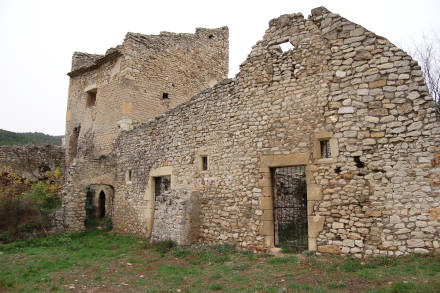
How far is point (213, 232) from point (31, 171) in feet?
38.2

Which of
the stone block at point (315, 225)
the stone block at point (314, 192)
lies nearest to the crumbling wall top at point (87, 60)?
the stone block at point (314, 192)

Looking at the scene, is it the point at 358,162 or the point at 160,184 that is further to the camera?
the point at 160,184

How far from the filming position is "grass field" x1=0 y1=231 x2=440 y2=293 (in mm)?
5012

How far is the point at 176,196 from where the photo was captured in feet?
30.6

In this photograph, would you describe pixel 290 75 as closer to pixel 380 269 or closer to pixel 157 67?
pixel 380 269

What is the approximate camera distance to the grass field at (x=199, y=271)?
16.4 ft

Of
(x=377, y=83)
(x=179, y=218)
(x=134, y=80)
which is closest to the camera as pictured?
(x=377, y=83)

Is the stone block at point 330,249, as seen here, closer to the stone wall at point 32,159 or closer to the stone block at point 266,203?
the stone block at point 266,203

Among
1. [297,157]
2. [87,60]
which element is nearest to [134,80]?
[87,60]

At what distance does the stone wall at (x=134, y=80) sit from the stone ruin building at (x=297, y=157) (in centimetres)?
202

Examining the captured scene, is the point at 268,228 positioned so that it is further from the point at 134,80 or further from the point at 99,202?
the point at 134,80

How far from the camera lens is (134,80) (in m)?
14.2

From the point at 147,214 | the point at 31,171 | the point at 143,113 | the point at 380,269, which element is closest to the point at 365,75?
the point at 380,269

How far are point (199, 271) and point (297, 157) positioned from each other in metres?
3.08
